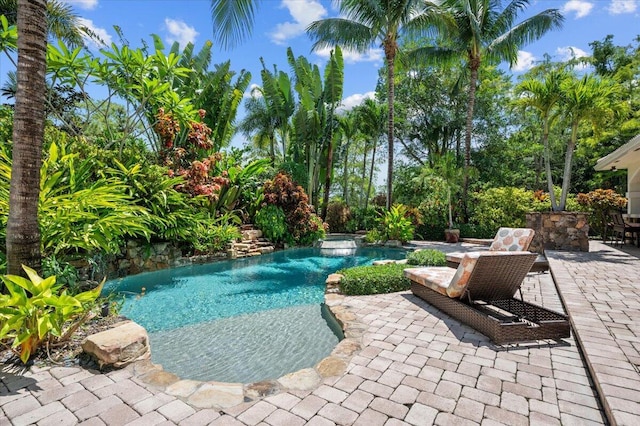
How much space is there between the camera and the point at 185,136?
12508 millimetres

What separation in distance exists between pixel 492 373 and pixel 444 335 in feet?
3.11

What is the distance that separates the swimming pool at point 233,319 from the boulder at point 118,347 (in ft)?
1.44

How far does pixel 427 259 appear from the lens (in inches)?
305

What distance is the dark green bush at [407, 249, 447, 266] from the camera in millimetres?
7688

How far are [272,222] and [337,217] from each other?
6.91 m

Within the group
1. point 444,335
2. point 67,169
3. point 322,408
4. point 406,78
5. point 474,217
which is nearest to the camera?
point 322,408

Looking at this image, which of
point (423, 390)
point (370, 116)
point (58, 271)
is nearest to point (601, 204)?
point (370, 116)

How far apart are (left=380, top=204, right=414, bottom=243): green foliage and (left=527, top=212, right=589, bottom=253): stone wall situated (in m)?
4.91

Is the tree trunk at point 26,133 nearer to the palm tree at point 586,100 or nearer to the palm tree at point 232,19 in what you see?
the palm tree at point 232,19

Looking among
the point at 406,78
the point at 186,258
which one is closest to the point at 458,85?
the point at 406,78

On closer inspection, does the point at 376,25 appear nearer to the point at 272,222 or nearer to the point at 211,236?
the point at 272,222

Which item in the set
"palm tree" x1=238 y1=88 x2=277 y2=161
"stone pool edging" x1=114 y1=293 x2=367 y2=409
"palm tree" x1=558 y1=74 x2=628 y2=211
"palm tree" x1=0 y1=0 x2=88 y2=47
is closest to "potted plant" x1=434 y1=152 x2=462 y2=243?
"palm tree" x1=558 y1=74 x2=628 y2=211

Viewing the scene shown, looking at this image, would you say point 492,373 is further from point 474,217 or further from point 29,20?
point 474,217

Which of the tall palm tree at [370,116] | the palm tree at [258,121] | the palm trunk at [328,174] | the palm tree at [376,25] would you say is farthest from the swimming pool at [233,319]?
the palm tree at [258,121]
